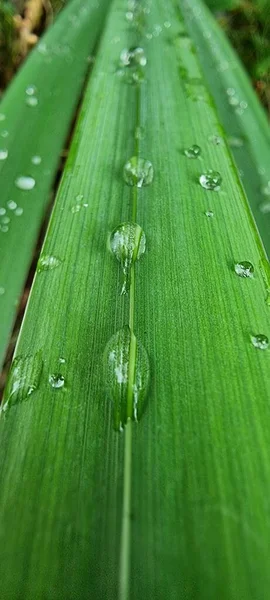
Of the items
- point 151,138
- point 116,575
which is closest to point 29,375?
point 116,575

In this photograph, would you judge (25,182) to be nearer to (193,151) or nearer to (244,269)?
(193,151)

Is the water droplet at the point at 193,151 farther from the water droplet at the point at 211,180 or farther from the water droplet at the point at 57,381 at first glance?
the water droplet at the point at 57,381

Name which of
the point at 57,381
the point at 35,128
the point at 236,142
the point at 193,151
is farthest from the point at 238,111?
the point at 57,381

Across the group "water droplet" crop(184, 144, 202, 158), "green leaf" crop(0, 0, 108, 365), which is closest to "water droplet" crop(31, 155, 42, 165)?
"green leaf" crop(0, 0, 108, 365)

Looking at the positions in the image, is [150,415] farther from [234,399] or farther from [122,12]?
[122,12]

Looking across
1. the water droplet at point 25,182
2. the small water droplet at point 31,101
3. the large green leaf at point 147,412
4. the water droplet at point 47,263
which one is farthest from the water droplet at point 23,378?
the small water droplet at point 31,101
